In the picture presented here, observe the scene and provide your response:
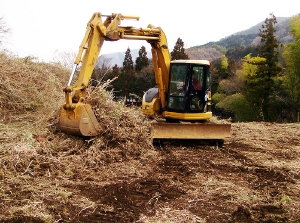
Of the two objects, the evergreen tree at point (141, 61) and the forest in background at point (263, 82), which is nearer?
the forest in background at point (263, 82)

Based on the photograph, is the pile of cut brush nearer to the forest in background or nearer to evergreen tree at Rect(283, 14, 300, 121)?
the forest in background

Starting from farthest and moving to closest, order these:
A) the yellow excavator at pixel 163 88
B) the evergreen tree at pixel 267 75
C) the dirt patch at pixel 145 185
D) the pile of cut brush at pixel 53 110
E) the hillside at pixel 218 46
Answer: the hillside at pixel 218 46
the evergreen tree at pixel 267 75
the yellow excavator at pixel 163 88
the pile of cut brush at pixel 53 110
the dirt patch at pixel 145 185

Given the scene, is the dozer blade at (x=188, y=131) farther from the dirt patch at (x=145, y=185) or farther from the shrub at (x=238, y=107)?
the shrub at (x=238, y=107)

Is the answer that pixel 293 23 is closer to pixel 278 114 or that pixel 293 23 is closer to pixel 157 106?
pixel 278 114

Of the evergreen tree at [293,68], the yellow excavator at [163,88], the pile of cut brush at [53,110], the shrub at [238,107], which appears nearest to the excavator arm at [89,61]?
the yellow excavator at [163,88]

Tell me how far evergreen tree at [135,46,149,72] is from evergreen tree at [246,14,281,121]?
1457cm

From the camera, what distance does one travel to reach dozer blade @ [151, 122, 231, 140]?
769cm

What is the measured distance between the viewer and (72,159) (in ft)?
19.5

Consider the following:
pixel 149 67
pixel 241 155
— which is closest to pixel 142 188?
pixel 241 155

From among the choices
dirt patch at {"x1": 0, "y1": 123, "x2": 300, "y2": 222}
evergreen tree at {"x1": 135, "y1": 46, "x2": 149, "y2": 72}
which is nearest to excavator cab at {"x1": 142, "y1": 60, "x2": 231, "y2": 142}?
dirt patch at {"x1": 0, "y1": 123, "x2": 300, "y2": 222}

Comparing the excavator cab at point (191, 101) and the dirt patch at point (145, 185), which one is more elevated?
the excavator cab at point (191, 101)

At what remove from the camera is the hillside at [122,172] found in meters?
4.22

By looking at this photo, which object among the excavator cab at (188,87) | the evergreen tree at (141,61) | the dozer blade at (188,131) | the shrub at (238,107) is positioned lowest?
the shrub at (238,107)

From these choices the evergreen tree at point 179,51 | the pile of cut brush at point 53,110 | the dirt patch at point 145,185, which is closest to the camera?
the dirt patch at point 145,185
